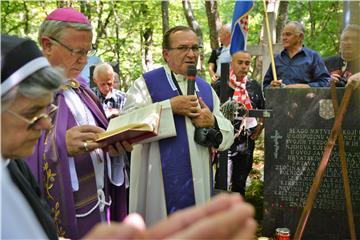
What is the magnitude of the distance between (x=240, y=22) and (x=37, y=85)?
4550mm

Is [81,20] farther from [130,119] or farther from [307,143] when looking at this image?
[307,143]

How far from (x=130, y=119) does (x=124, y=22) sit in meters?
14.6

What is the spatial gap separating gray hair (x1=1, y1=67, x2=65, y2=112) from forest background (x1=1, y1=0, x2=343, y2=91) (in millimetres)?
10039

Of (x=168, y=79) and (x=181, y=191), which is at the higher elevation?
(x=168, y=79)

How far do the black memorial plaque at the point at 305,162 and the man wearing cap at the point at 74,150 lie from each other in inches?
108

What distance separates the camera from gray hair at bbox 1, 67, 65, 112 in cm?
124

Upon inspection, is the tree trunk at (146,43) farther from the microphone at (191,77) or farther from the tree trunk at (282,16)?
the microphone at (191,77)

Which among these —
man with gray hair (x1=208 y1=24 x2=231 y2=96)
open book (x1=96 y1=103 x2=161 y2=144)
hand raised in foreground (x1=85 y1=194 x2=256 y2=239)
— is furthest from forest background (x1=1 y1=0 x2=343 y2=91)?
hand raised in foreground (x1=85 y1=194 x2=256 y2=239)

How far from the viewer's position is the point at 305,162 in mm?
4730

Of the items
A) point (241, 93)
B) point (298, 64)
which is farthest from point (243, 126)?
point (298, 64)

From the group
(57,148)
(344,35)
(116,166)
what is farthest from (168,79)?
(344,35)

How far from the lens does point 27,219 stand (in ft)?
3.80

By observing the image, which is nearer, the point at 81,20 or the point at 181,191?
the point at 81,20

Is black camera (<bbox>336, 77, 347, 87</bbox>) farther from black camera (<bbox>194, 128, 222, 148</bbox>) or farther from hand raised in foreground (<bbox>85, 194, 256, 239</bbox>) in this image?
hand raised in foreground (<bbox>85, 194, 256, 239</bbox>)
